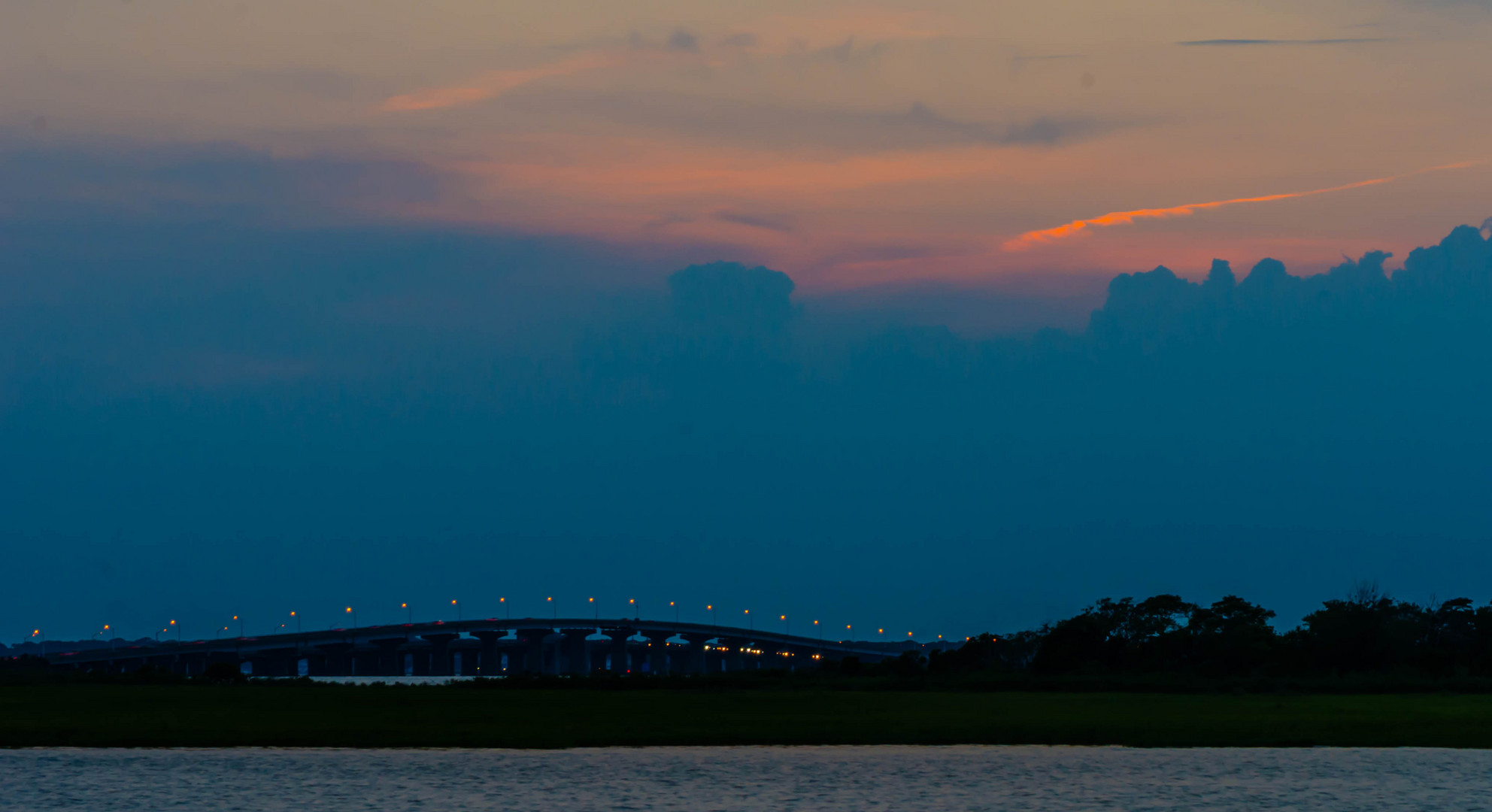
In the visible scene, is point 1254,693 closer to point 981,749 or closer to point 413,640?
point 981,749

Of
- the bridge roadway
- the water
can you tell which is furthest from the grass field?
the bridge roadway

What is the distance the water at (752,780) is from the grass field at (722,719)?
12.1 ft

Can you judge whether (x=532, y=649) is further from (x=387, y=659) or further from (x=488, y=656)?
(x=387, y=659)

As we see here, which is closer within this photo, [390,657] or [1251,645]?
[1251,645]

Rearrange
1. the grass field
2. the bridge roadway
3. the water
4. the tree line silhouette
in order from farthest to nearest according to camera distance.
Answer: the bridge roadway < the tree line silhouette < the grass field < the water

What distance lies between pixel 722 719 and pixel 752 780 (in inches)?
942

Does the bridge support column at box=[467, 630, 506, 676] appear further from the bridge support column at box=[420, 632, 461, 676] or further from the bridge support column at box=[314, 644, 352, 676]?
the bridge support column at box=[314, 644, 352, 676]

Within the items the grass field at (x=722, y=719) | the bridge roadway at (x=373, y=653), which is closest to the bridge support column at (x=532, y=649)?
the bridge roadway at (x=373, y=653)

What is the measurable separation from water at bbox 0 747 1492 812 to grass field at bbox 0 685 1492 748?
369cm

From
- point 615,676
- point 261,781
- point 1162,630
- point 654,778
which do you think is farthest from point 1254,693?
point 261,781

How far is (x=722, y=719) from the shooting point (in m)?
67.1

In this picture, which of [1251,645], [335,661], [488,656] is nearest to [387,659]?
[335,661]

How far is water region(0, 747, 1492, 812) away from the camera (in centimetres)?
3719

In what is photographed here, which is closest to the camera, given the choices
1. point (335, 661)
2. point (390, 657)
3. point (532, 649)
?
point (335, 661)
